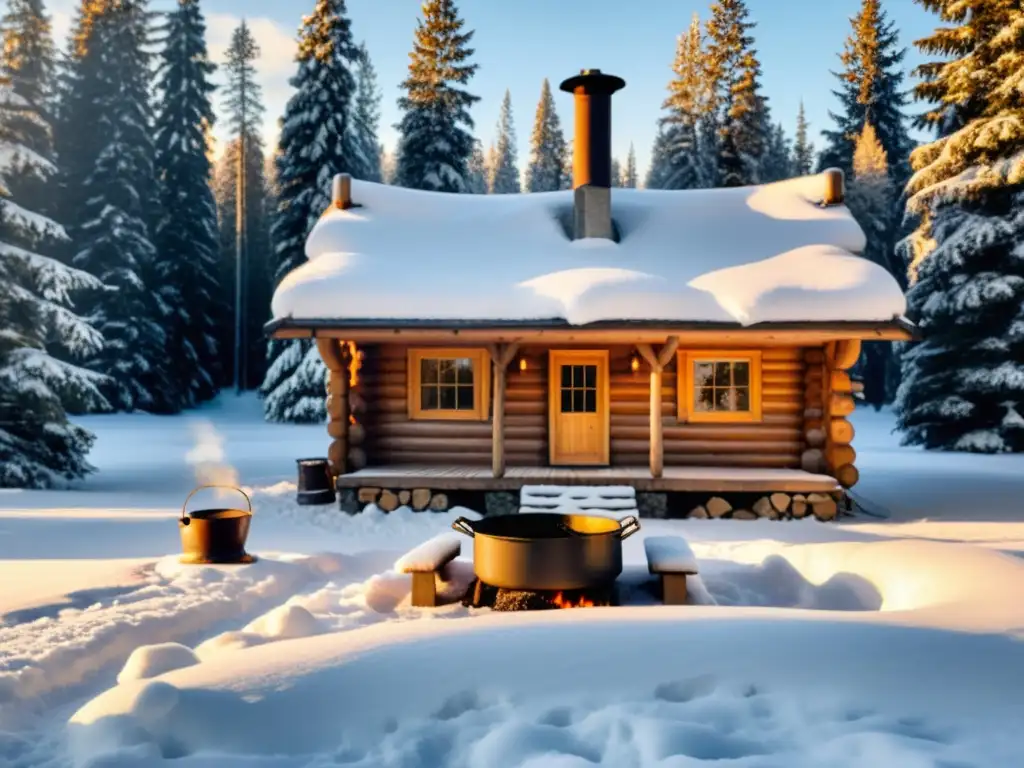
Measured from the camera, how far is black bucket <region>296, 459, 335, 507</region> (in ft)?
36.6

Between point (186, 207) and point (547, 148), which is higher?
point (547, 148)

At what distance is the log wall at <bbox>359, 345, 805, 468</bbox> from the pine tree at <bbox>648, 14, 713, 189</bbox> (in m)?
23.3

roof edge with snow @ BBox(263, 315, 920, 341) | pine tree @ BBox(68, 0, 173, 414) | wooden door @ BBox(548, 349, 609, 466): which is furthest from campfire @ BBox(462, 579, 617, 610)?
pine tree @ BBox(68, 0, 173, 414)

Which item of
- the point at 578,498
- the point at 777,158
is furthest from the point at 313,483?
the point at 777,158

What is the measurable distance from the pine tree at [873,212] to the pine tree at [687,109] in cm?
637

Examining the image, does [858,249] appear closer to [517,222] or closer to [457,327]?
[517,222]

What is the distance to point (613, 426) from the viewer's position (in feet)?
38.5

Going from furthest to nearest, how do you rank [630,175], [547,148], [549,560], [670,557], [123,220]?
[630,175], [547,148], [123,220], [670,557], [549,560]

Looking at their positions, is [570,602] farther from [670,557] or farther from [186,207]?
[186,207]

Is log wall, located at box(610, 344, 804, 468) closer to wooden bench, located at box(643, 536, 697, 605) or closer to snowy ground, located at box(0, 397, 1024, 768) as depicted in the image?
snowy ground, located at box(0, 397, 1024, 768)

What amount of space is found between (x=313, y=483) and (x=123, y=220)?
21.2 metres

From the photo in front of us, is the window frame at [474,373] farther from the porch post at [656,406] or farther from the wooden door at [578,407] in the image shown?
the porch post at [656,406]

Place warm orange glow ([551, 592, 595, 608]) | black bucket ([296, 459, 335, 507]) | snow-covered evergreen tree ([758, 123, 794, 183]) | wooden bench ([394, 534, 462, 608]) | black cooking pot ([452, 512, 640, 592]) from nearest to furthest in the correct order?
1. black cooking pot ([452, 512, 640, 592])
2. warm orange glow ([551, 592, 595, 608])
3. wooden bench ([394, 534, 462, 608])
4. black bucket ([296, 459, 335, 507])
5. snow-covered evergreen tree ([758, 123, 794, 183])

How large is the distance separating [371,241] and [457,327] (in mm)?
3090
